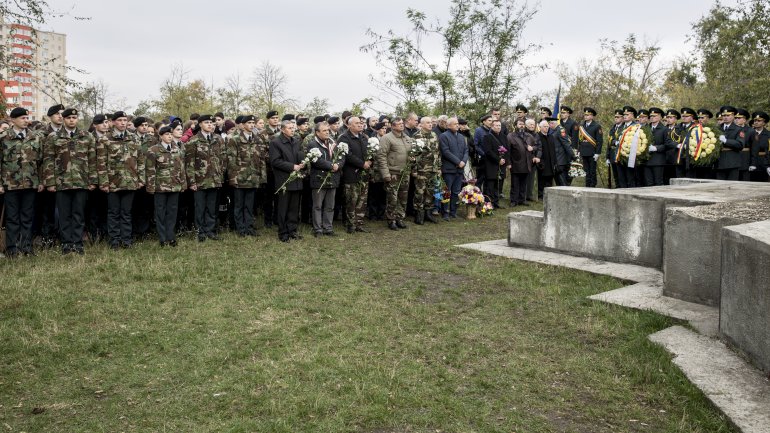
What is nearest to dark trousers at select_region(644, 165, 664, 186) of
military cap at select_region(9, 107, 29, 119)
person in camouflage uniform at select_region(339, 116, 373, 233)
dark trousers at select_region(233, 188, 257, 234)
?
person in camouflage uniform at select_region(339, 116, 373, 233)

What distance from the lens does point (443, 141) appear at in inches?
512

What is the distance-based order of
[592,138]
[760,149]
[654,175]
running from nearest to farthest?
[760,149] → [654,175] → [592,138]

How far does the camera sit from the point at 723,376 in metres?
4.72

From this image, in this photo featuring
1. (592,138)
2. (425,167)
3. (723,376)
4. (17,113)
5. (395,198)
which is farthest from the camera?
(592,138)

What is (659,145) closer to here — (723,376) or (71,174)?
(723,376)

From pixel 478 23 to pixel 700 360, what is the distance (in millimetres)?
14223

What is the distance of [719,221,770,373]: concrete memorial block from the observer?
4.77 m

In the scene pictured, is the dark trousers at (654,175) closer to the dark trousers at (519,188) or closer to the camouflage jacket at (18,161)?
the dark trousers at (519,188)

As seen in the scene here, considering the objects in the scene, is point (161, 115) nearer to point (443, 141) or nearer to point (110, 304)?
Result: point (443, 141)

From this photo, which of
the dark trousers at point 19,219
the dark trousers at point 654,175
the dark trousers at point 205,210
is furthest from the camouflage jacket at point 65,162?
the dark trousers at point 654,175

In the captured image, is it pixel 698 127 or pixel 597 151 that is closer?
pixel 698 127

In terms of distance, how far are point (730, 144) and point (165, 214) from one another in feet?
33.4

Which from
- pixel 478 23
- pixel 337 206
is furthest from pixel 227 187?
pixel 478 23

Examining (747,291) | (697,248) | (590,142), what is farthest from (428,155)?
(747,291)
